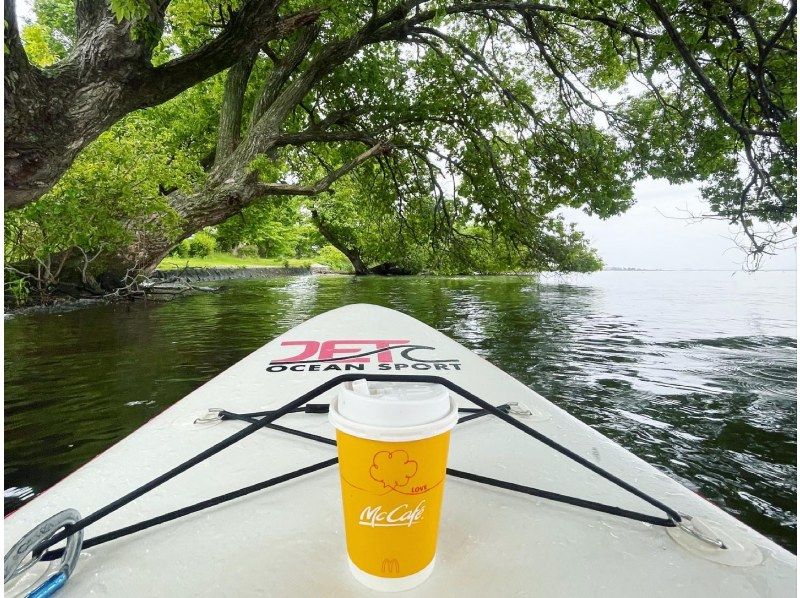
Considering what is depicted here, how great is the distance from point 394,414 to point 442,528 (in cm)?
51

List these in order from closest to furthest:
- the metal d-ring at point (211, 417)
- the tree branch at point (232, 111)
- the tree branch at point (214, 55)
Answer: the metal d-ring at point (211, 417)
the tree branch at point (214, 55)
the tree branch at point (232, 111)

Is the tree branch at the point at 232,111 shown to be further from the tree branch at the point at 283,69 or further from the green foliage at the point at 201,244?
the green foliage at the point at 201,244

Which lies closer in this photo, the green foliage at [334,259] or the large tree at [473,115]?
the large tree at [473,115]

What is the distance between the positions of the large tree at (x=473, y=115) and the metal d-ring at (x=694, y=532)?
521 centimetres

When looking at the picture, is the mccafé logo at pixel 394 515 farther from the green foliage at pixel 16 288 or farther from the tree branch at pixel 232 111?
the tree branch at pixel 232 111

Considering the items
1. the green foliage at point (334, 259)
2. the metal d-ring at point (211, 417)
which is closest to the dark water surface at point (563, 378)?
the metal d-ring at point (211, 417)

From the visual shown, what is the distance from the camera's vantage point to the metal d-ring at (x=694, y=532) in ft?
3.52

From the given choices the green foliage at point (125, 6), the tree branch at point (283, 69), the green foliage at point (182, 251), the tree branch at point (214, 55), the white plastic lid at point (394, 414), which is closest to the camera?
the white plastic lid at point (394, 414)

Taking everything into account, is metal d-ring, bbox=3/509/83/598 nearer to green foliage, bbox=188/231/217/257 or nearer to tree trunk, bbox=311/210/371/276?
tree trunk, bbox=311/210/371/276

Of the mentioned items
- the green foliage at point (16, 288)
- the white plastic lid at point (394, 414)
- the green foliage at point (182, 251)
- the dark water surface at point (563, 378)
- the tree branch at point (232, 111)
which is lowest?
the dark water surface at point (563, 378)

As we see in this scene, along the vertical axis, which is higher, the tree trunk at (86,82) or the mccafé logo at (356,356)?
the tree trunk at (86,82)

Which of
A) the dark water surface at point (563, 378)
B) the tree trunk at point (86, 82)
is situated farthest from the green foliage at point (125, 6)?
the dark water surface at point (563, 378)

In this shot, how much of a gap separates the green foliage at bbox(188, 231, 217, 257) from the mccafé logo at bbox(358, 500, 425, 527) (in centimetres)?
2225

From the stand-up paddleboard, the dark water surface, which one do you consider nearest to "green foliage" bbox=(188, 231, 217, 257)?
the dark water surface
